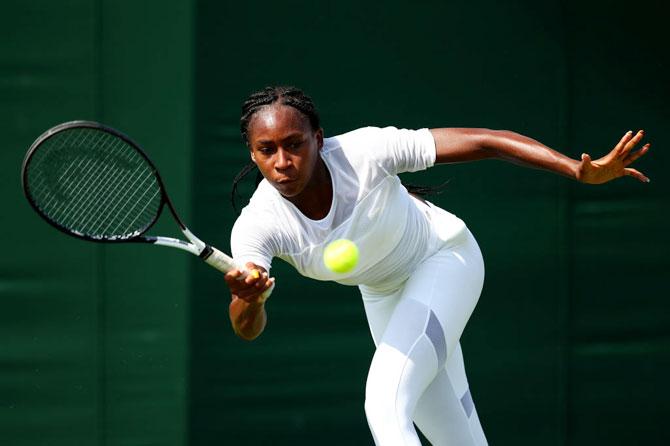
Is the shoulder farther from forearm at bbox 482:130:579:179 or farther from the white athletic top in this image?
forearm at bbox 482:130:579:179

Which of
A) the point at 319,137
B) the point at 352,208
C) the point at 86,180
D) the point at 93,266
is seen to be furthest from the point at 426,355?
the point at 93,266

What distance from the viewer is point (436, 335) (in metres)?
4.36

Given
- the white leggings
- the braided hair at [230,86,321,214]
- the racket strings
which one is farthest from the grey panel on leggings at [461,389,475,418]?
the racket strings

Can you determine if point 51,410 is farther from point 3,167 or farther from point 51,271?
point 3,167

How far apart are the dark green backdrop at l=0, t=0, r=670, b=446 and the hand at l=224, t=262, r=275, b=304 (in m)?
1.48

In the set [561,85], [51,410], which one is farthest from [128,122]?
[561,85]

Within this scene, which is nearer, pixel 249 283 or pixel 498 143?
pixel 249 283

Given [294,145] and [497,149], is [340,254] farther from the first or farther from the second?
[497,149]

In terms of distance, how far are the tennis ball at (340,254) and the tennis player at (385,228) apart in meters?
0.02

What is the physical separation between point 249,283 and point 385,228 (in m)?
0.70

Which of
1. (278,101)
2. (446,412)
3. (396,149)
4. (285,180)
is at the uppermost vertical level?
(278,101)

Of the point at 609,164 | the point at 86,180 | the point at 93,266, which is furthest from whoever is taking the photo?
the point at 93,266

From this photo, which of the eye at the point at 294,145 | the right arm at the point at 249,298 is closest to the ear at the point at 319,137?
the eye at the point at 294,145

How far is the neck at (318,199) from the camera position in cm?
430
